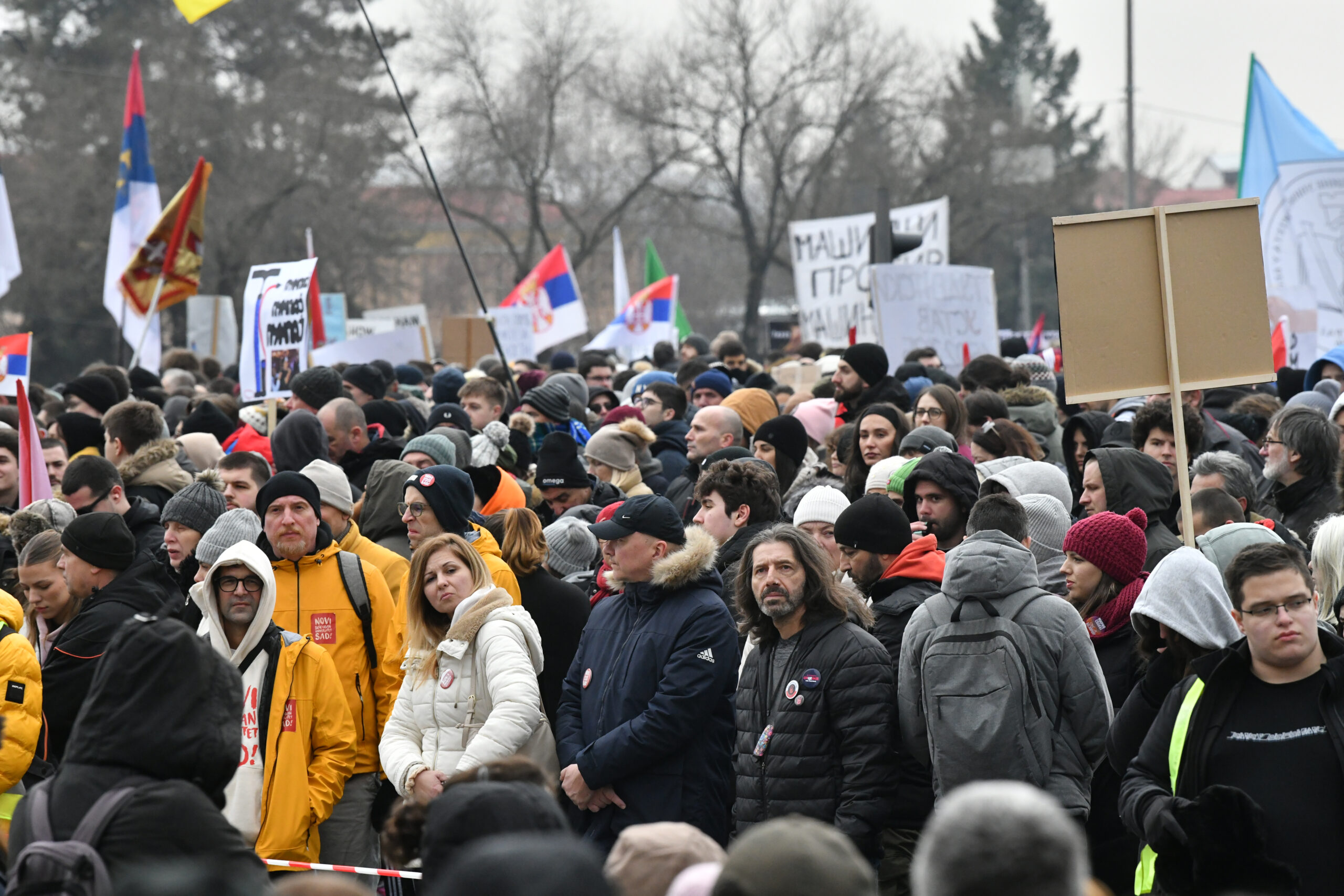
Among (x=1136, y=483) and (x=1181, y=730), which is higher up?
(x=1136, y=483)

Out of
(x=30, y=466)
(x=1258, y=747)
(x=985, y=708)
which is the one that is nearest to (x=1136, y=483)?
(x=985, y=708)

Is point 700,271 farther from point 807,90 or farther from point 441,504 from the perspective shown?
point 441,504

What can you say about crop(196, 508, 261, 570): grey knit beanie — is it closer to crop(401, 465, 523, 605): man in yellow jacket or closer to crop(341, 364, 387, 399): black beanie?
crop(401, 465, 523, 605): man in yellow jacket

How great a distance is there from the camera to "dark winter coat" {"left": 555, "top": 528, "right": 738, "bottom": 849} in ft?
16.6

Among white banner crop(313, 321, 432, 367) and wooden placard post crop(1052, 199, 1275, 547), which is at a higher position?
white banner crop(313, 321, 432, 367)

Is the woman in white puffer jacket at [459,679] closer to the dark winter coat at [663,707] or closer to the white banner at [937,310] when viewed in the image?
the dark winter coat at [663,707]

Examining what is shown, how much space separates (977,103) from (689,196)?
33.1ft

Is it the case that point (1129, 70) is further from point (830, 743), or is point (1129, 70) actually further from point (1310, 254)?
point (830, 743)

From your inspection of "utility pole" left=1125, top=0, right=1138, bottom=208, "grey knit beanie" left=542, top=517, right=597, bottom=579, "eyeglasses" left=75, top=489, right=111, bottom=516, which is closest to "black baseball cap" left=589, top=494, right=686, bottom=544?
"grey knit beanie" left=542, top=517, right=597, bottom=579

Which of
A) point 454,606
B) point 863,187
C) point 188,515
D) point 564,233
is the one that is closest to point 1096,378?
point 454,606

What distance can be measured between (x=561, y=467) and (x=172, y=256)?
794 centimetres

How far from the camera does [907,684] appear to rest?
482 centimetres

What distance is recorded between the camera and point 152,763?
3.14m

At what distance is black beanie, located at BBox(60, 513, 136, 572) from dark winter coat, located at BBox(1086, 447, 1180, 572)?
3.26 m
